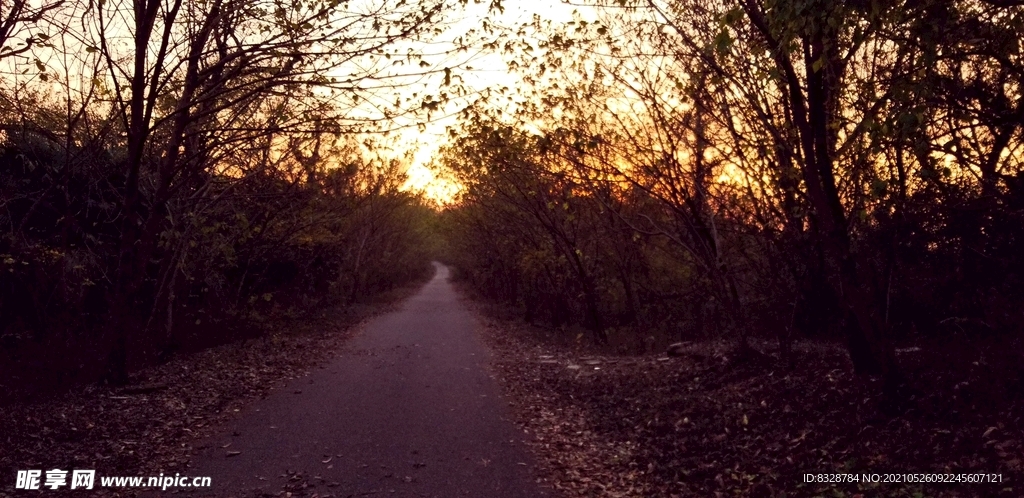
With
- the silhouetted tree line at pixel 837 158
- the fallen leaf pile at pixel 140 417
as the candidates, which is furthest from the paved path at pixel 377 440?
the silhouetted tree line at pixel 837 158

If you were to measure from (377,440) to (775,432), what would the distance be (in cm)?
459

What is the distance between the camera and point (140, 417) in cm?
856

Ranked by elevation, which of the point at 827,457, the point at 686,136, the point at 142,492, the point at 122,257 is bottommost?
the point at 142,492

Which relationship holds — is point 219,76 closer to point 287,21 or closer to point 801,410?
point 287,21

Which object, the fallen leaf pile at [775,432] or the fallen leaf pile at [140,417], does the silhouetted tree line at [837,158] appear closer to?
the fallen leaf pile at [775,432]

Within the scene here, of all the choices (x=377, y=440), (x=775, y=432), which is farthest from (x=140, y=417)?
(x=775, y=432)

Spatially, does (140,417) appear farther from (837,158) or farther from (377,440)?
(837,158)

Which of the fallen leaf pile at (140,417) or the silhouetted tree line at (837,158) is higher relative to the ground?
the silhouetted tree line at (837,158)

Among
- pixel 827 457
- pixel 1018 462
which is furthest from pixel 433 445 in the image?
pixel 1018 462

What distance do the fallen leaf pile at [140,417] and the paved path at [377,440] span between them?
0.49m

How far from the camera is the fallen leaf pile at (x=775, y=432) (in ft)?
18.7

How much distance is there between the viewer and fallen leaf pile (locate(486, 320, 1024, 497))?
5703 mm

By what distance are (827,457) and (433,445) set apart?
421cm

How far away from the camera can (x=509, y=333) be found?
2194 cm
